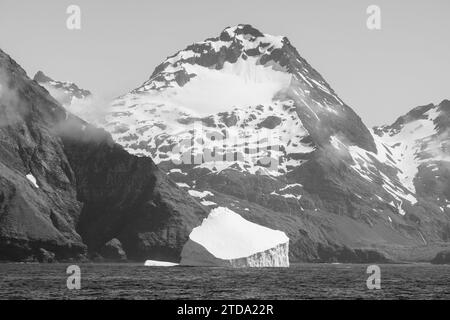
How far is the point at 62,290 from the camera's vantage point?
149750mm

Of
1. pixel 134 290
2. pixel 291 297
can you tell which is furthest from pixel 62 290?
pixel 291 297

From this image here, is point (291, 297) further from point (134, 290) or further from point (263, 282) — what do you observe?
point (263, 282)
